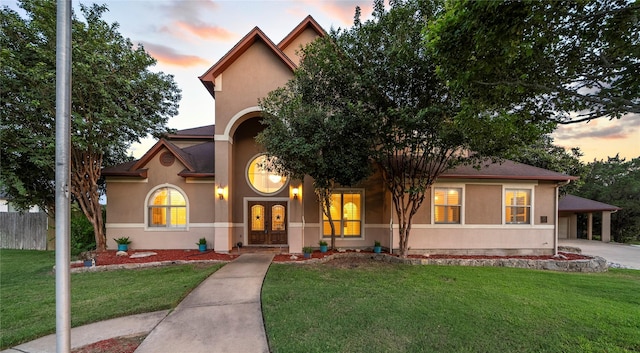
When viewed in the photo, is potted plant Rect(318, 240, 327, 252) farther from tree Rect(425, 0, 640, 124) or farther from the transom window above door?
tree Rect(425, 0, 640, 124)

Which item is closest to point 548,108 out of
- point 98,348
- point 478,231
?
point 478,231

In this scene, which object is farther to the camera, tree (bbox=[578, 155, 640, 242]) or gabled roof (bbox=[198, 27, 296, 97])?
tree (bbox=[578, 155, 640, 242])

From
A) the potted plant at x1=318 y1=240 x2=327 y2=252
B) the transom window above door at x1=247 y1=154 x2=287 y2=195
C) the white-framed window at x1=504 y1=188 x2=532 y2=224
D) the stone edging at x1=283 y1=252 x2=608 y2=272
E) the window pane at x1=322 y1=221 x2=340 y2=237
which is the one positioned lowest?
→ the stone edging at x1=283 y1=252 x2=608 y2=272

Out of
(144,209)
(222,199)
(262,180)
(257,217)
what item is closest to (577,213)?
(262,180)

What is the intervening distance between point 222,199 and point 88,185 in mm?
5069

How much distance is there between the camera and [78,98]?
28.1 feet

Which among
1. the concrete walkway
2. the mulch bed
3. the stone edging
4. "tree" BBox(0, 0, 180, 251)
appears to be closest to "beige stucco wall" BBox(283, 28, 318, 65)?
"tree" BBox(0, 0, 180, 251)

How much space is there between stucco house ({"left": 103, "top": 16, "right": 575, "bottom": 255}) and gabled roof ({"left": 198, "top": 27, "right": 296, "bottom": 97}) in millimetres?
83

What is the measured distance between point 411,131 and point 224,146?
6752 millimetres

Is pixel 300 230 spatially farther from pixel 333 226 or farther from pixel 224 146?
pixel 224 146

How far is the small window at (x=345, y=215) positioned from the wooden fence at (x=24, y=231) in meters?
13.1

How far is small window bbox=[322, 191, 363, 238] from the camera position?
1144cm

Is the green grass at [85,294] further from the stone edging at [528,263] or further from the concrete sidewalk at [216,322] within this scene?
the stone edging at [528,263]

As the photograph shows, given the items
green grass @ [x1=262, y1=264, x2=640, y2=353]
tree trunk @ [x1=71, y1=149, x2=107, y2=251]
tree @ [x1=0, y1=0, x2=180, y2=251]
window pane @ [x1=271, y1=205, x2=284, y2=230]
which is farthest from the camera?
window pane @ [x1=271, y1=205, x2=284, y2=230]
